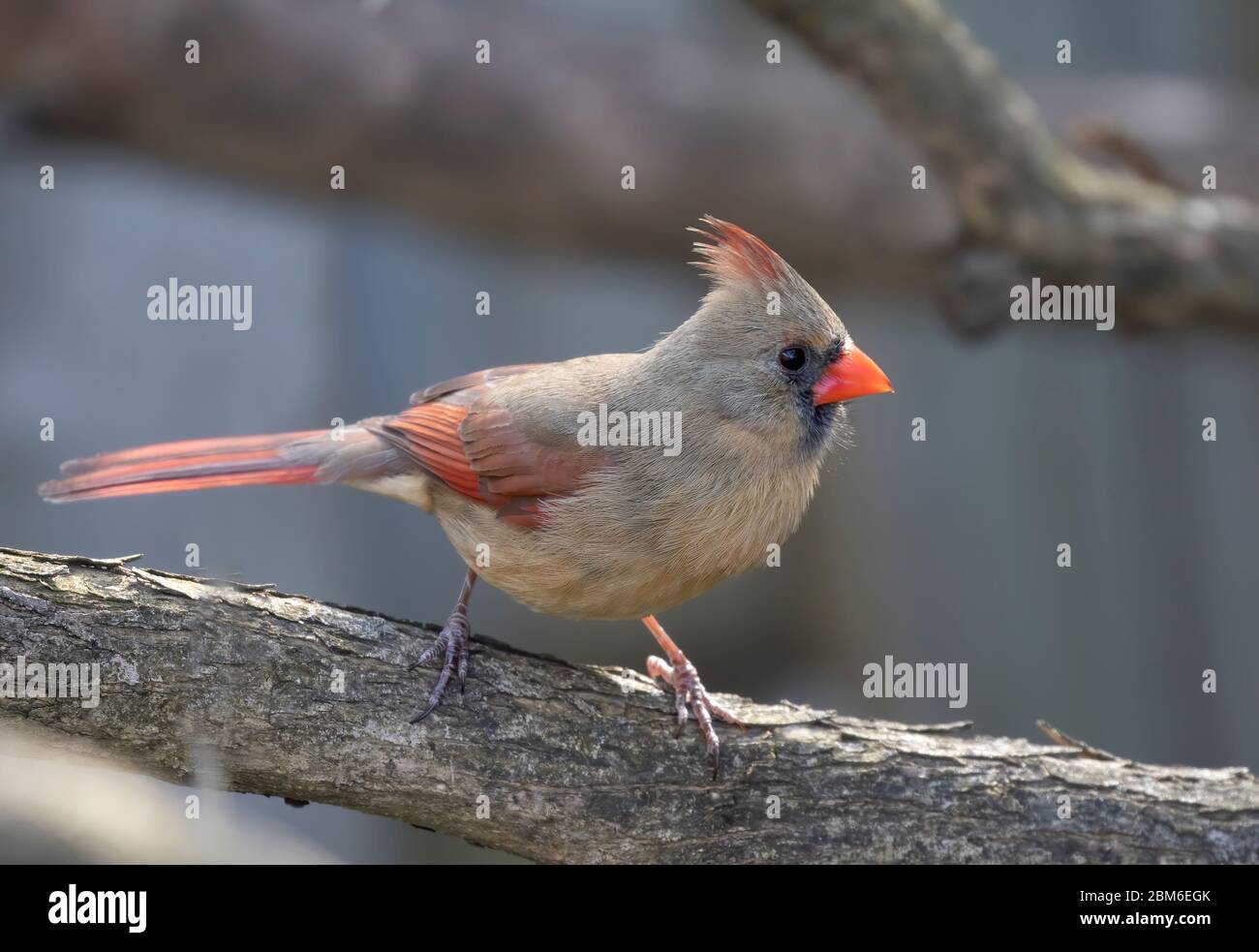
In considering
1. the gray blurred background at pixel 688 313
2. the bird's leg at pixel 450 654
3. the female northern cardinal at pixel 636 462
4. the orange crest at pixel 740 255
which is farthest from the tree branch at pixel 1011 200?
the bird's leg at pixel 450 654

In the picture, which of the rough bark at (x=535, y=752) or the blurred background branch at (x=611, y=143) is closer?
the rough bark at (x=535, y=752)

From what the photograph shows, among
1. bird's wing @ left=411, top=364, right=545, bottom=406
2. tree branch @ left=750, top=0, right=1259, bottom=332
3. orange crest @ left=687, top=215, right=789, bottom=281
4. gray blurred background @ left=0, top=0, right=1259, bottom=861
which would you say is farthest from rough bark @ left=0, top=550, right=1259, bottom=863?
gray blurred background @ left=0, top=0, right=1259, bottom=861

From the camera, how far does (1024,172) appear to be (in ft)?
15.3

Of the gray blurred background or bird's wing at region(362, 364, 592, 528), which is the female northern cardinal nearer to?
bird's wing at region(362, 364, 592, 528)

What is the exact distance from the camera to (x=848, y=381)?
10.4ft

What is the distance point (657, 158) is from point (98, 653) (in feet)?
12.0

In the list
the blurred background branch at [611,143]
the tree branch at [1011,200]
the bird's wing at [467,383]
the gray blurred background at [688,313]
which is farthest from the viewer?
the gray blurred background at [688,313]

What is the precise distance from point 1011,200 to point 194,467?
309cm

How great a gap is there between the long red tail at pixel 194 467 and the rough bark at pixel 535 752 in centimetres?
56

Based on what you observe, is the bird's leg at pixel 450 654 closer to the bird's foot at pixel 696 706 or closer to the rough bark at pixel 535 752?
the rough bark at pixel 535 752

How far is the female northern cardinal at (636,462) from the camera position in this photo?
9.93 ft

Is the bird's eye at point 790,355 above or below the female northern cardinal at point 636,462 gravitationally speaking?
above

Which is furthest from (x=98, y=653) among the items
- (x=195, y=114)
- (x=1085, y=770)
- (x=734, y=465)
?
(x=195, y=114)

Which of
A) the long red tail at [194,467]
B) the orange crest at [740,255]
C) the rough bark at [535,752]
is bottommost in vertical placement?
the rough bark at [535,752]
